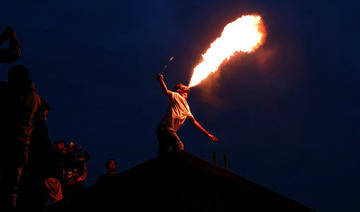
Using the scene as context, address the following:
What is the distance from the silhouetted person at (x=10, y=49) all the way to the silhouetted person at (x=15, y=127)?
0.27 m

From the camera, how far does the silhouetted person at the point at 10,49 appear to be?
5738mm

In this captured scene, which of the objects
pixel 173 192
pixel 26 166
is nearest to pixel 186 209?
pixel 173 192

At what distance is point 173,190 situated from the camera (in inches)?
280

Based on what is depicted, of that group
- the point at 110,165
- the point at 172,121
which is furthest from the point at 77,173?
the point at 172,121

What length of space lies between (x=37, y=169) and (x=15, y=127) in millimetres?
762

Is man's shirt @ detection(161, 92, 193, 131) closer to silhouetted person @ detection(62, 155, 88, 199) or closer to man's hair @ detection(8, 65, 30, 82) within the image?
silhouetted person @ detection(62, 155, 88, 199)

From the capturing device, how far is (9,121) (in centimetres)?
568

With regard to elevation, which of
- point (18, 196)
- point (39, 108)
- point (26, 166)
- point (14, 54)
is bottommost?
point (18, 196)

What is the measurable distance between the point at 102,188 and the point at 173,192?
4.37 feet

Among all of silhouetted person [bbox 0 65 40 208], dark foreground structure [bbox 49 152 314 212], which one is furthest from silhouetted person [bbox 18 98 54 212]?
dark foreground structure [bbox 49 152 314 212]

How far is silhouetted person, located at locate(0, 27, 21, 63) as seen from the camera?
18.8 feet

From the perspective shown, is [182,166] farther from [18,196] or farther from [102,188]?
[18,196]

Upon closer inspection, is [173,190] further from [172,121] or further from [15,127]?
[15,127]

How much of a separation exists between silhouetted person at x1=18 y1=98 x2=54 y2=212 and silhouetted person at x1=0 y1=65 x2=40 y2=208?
0.27 metres
